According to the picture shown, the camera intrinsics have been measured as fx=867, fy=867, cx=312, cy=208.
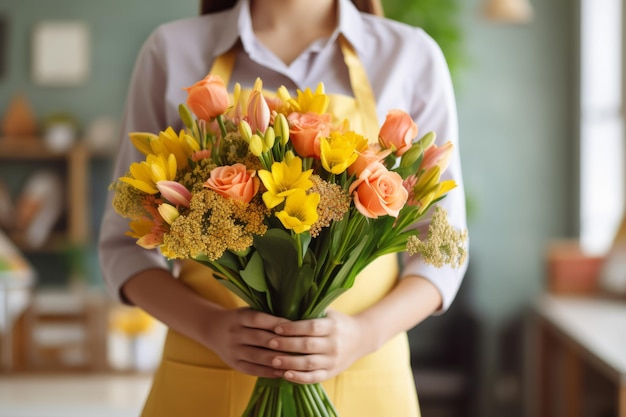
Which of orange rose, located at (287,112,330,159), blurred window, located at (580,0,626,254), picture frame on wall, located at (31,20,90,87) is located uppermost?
orange rose, located at (287,112,330,159)

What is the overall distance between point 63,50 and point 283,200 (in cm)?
504

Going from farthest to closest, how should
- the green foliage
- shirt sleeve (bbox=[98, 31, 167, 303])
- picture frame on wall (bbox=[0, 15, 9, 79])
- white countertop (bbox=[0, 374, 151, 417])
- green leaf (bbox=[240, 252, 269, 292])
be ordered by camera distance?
picture frame on wall (bbox=[0, 15, 9, 79])
the green foliage
white countertop (bbox=[0, 374, 151, 417])
shirt sleeve (bbox=[98, 31, 167, 303])
green leaf (bbox=[240, 252, 269, 292])

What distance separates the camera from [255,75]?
136 centimetres

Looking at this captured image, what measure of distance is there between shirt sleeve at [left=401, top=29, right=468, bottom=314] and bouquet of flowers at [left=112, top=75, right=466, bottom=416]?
0.25m

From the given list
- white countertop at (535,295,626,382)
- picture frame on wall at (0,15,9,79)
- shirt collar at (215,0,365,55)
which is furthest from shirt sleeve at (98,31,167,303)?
picture frame on wall at (0,15,9,79)

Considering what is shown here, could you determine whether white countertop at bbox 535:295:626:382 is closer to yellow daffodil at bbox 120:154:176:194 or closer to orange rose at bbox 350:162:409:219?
orange rose at bbox 350:162:409:219

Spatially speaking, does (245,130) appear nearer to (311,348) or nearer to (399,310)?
(311,348)

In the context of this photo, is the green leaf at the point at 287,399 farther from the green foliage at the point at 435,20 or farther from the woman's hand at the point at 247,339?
the green foliage at the point at 435,20

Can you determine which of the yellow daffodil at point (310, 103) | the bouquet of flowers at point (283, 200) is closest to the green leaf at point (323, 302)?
the bouquet of flowers at point (283, 200)

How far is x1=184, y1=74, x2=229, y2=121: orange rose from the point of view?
3.19 feet

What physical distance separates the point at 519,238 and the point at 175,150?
442cm

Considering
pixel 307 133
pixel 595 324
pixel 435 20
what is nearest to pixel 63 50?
pixel 435 20

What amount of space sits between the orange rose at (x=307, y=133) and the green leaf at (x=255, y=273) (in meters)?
0.14

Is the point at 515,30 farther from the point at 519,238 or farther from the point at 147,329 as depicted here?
the point at 147,329
